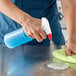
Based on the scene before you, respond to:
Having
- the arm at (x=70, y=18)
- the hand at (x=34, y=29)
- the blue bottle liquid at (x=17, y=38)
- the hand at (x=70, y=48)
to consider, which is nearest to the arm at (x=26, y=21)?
the hand at (x=34, y=29)

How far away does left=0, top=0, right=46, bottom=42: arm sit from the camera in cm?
114

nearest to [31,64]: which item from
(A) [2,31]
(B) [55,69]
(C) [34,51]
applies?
(B) [55,69]

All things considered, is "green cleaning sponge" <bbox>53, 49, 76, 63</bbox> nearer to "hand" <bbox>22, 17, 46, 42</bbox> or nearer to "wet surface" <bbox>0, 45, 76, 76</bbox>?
"wet surface" <bbox>0, 45, 76, 76</bbox>

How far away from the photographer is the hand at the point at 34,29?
44.9 inches

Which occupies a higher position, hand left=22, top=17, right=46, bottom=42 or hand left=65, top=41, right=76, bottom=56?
hand left=22, top=17, right=46, bottom=42

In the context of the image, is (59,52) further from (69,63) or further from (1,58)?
(1,58)

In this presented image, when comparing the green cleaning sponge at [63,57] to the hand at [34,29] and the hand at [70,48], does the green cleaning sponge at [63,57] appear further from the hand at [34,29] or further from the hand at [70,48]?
the hand at [34,29]

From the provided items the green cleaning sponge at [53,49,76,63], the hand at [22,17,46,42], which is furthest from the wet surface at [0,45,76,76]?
the hand at [22,17,46,42]

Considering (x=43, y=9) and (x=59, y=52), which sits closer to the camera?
(x=59, y=52)

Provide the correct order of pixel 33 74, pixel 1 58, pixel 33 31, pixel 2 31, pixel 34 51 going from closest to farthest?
pixel 33 74
pixel 33 31
pixel 1 58
pixel 34 51
pixel 2 31

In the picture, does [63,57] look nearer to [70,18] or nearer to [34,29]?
[34,29]

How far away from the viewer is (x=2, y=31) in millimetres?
1578

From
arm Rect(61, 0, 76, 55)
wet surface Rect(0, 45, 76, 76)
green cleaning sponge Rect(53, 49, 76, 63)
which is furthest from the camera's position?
arm Rect(61, 0, 76, 55)

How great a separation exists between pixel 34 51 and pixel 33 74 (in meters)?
0.39
